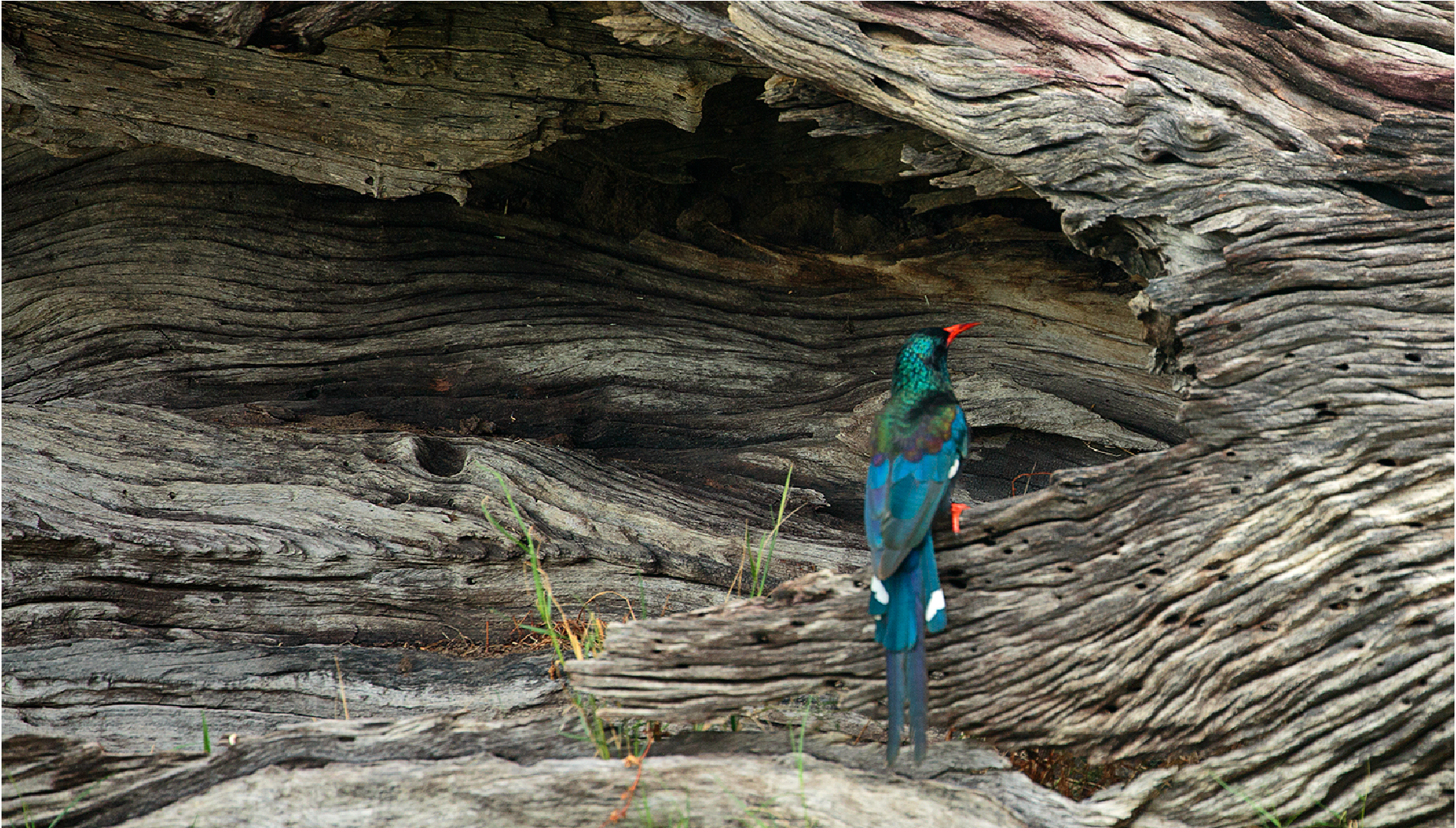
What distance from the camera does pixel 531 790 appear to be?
9.66 ft

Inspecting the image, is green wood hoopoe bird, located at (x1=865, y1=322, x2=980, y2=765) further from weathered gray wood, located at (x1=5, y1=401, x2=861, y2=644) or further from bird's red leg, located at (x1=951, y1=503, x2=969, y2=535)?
weathered gray wood, located at (x1=5, y1=401, x2=861, y2=644)

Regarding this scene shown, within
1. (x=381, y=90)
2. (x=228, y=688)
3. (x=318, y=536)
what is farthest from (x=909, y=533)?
(x=381, y=90)

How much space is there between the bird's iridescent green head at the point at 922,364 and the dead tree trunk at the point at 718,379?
66cm

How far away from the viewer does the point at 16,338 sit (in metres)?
5.30

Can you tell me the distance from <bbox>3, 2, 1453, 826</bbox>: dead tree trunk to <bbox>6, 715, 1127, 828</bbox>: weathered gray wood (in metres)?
0.02

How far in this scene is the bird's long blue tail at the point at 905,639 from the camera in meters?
2.78

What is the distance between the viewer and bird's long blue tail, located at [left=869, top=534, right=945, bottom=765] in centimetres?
278

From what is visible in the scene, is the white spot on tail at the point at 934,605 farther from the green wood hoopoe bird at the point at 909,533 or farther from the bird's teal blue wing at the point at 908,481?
the bird's teal blue wing at the point at 908,481

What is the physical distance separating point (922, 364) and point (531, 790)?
7.11 feet

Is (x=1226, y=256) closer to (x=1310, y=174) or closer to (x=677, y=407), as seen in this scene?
(x=1310, y=174)

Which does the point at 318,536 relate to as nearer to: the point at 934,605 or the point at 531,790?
the point at 531,790

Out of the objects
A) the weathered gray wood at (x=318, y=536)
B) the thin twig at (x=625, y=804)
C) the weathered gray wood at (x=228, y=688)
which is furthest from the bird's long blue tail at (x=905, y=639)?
the weathered gray wood at (x=318, y=536)

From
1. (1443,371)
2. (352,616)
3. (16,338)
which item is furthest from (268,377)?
(1443,371)

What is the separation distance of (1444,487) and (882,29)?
8.00 ft
